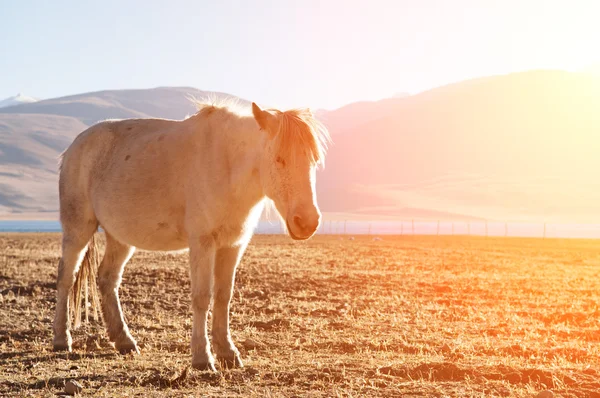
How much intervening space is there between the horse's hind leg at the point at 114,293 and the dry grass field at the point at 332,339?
21 centimetres

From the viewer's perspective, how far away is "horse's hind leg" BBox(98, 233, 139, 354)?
7.51m

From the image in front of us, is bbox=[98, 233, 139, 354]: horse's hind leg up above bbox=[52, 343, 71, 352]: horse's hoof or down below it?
above

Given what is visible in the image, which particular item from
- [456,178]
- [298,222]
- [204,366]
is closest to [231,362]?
[204,366]

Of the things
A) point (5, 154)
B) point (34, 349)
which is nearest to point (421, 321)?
point (34, 349)

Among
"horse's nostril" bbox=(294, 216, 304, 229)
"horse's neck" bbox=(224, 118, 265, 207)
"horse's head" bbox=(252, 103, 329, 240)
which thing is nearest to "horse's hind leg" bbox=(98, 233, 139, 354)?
"horse's neck" bbox=(224, 118, 265, 207)

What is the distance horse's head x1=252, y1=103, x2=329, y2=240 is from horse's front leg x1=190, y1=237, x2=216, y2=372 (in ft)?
2.96

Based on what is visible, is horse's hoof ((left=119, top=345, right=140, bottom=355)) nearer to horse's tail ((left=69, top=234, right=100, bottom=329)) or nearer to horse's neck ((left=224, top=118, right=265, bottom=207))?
horse's tail ((left=69, top=234, right=100, bottom=329))

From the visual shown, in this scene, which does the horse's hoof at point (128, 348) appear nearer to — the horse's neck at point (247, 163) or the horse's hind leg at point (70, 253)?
the horse's hind leg at point (70, 253)

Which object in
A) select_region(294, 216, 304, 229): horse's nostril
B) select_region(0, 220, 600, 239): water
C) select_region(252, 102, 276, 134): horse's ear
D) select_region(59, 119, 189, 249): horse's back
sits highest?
select_region(252, 102, 276, 134): horse's ear

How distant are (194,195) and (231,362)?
70.3 inches

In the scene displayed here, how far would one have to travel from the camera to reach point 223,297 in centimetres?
689

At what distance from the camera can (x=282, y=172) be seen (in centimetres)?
592

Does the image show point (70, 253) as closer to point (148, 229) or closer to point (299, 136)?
point (148, 229)

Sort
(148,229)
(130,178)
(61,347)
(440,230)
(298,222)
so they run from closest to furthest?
(298,222) < (148,229) < (130,178) < (61,347) < (440,230)
